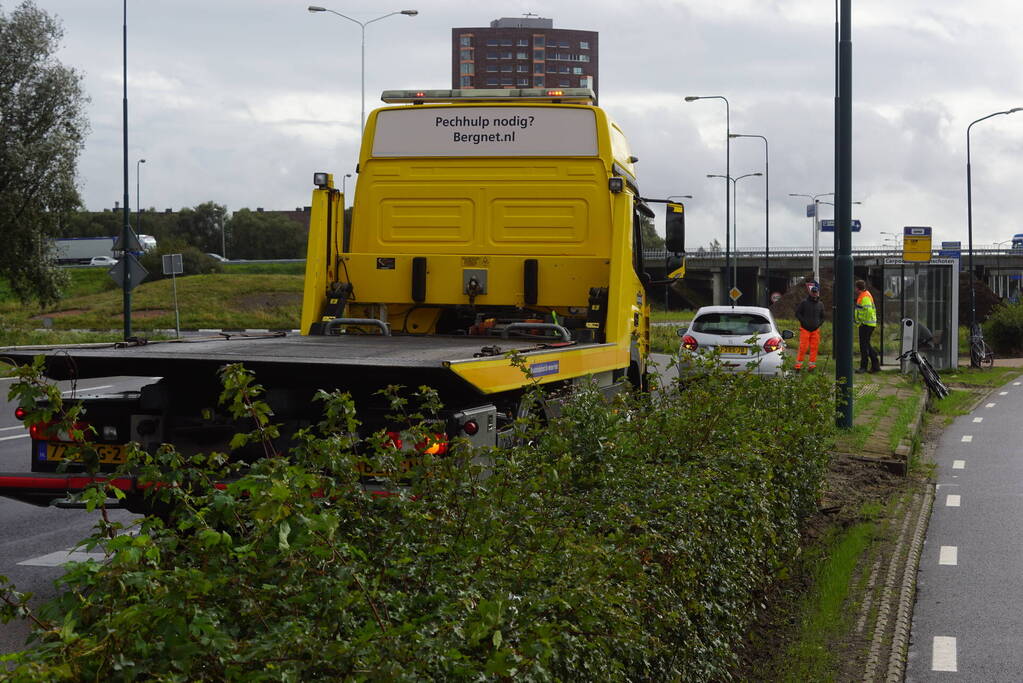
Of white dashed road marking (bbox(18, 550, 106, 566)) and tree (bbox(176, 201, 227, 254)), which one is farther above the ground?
tree (bbox(176, 201, 227, 254))

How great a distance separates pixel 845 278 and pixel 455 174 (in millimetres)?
5508

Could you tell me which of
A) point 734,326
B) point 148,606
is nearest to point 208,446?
point 148,606

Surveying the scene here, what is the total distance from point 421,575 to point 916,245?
23.8 meters

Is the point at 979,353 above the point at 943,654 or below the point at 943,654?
above

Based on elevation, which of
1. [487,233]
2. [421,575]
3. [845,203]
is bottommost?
[421,575]

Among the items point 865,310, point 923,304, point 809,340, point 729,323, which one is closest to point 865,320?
point 865,310

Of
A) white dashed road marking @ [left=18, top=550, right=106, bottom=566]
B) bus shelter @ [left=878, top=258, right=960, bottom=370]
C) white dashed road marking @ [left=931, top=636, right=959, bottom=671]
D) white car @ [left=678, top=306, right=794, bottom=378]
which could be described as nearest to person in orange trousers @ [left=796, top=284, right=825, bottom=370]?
white car @ [left=678, top=306, right=794, bottom=378]

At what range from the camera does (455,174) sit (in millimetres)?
11219

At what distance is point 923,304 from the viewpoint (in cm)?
2717

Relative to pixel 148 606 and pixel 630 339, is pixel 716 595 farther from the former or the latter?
pixel 630 339

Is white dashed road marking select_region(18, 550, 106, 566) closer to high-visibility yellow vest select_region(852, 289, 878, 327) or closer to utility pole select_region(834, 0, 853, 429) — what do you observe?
utility pole select_region(834, 0, 853, 429)

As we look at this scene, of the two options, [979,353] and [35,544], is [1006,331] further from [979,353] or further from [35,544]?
[35,544]

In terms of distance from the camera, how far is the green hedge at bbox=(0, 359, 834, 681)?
2723 mm

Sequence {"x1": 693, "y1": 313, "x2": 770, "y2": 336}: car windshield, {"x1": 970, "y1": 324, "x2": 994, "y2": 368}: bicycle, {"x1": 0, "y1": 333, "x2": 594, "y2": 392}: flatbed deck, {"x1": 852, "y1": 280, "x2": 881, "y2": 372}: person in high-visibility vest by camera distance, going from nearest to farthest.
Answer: {"x1": 0, "y1": 333, "x2": 594, "y2": 392}: flatbed deck
{"x1": 693, "y1": 313, "x2": 770, "y2": 336}: car windshield
{"x1": 852, "y1": 280, "x2": 881, "y2": 372}: person in high-visibility vest
{"x1": 970, "y1": 324, "x2": 994, "y2": 368}: bicycle
